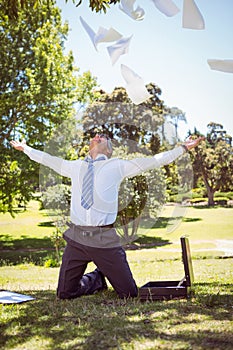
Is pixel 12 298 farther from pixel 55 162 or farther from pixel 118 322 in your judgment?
pixel 118 322

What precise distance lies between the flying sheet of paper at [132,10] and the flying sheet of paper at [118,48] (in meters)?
0.26

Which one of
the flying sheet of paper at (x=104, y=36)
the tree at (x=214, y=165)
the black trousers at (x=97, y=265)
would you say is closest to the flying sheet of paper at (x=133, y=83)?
the flying sheet of paper at (x=104, y=36)

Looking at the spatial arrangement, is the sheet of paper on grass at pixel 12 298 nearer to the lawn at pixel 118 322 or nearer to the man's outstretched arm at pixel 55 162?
the lawn at pixel 118 322

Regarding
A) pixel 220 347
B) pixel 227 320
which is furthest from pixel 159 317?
pixel 220 347

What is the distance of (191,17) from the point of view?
3365mm

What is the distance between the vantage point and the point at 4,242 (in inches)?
769

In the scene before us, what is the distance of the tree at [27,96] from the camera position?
47.5 feet

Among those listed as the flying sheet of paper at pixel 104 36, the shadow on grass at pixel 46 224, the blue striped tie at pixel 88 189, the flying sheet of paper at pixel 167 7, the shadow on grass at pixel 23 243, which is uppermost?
the flying sheet of paper at pixel 167 7

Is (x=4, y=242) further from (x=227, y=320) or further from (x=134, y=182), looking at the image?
(x=227, y=320)

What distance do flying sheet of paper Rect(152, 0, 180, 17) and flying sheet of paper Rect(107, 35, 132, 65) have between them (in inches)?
14.6

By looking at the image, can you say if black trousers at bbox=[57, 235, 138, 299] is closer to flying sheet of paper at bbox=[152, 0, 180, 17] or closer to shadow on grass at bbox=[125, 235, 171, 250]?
flying sheet of paper at bbox=[152, 0, 180, 17]

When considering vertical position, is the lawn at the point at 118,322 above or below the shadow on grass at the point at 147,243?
above

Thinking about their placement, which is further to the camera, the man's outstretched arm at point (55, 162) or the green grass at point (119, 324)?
the man's outstretched arm at point (55, 162)

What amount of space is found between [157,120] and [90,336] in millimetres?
3490
